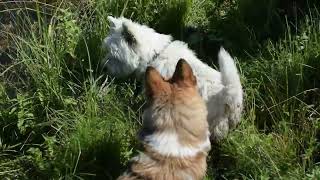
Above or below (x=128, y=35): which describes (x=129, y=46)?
below

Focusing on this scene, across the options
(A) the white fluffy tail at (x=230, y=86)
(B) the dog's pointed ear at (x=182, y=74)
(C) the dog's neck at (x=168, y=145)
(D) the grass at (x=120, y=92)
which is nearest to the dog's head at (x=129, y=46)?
(D) the grass at (x=120, y=92)

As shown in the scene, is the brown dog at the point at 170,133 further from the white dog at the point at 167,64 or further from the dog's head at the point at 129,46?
the dog's head at the point at 129,46

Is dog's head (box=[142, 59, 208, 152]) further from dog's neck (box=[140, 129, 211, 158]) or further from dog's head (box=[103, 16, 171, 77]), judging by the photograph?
dog's head (box=[103, 16, 171, 77])

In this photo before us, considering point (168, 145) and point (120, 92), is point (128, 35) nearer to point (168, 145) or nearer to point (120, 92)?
point (120, 92)

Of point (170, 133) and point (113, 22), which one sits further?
point (113, 22)

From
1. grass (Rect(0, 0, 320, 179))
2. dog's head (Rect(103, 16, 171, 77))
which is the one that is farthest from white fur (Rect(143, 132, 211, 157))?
dog's head (Rect(103, 16, 171, 77))

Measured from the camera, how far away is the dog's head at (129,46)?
4836 mm

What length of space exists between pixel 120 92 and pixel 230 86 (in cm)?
112

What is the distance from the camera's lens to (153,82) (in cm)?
364

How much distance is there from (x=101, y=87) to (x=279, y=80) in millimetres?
1456

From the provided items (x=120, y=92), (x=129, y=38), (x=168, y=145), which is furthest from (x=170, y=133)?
(x=129, y=38)

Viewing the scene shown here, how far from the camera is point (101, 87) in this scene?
15.6 ft

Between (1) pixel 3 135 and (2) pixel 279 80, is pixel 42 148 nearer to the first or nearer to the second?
(1) pixel 3 135

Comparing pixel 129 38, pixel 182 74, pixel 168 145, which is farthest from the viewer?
pixel 129 38
